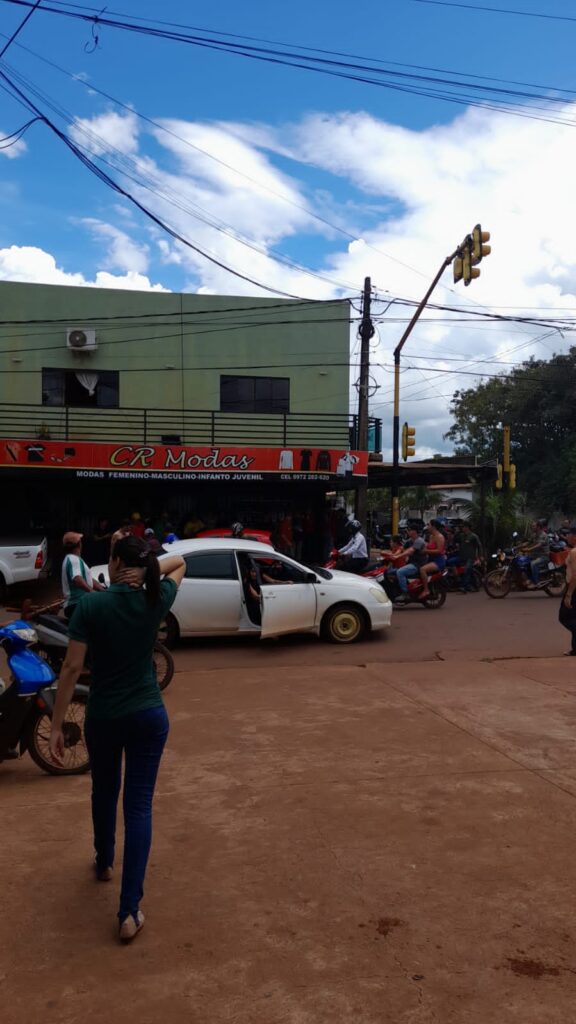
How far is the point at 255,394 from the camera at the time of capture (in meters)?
22.9

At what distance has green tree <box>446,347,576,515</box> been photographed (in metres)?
42.7

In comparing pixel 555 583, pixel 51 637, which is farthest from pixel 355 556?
pixel 51 637

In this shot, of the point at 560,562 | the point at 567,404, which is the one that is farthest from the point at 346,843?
the point at 567,404

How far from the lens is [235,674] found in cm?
894

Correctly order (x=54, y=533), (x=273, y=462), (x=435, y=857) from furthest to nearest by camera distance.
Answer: (x=54, y=533)
(x=273, y=462)
(x=435, y=857)

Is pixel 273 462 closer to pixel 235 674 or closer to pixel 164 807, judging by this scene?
pixel 235 674

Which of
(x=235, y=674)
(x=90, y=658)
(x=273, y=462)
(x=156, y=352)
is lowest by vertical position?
(x=235, y=674)

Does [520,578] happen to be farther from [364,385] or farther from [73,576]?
[73,576]

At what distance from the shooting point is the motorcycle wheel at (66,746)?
5352 millimetres

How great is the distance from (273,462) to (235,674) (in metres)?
10.9

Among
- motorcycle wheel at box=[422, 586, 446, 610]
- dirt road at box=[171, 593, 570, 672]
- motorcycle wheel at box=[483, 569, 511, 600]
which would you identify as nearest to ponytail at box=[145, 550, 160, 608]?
dirt road at box=[171, 593, 570, 672]

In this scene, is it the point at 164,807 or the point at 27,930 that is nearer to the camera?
the point at 27,930

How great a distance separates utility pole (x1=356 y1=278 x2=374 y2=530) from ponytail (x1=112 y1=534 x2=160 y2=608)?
1650 centimetres

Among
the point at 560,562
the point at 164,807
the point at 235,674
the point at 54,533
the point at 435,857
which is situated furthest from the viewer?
the point at 54,533
